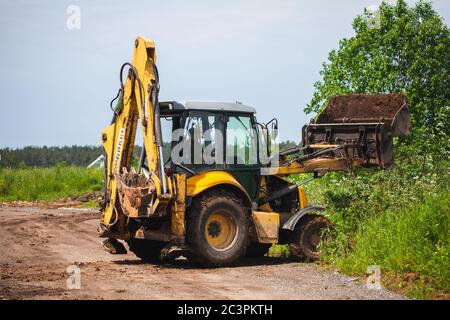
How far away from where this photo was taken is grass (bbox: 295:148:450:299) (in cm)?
1063

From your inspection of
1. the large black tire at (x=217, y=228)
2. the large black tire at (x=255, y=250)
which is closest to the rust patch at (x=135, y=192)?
the large black tire at (x=217, y=228)

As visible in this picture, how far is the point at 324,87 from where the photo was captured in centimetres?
2478

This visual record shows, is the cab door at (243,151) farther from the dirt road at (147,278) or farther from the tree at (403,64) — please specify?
the tree at (403,64)

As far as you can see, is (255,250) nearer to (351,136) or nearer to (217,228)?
(217,228)

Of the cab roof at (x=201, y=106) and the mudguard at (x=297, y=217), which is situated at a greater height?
the cab roof at (x=201, y=106)

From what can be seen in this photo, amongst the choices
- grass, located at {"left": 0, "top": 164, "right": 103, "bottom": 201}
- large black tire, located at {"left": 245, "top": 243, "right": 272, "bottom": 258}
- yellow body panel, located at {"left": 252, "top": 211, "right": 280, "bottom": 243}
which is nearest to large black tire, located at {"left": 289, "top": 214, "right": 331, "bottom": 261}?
yellow body panel, located at {"left": 252, "top": 211, "right": 280, "bottom": 243}

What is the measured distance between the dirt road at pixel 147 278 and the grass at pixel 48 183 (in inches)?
654

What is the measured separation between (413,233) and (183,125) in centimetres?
411

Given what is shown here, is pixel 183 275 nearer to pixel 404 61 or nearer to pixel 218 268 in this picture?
pixel 218 268

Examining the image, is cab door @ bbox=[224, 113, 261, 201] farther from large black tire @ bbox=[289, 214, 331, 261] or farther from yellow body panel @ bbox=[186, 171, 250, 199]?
large black tire @ bbox=[289, 214, 331, 261]

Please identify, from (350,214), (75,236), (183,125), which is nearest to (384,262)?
(350,214)

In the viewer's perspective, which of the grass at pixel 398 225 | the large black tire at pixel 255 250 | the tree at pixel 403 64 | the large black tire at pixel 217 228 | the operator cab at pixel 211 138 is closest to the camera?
the grass at pixel 398 225

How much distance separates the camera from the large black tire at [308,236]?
45.2 feet

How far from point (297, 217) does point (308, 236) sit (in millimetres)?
380
